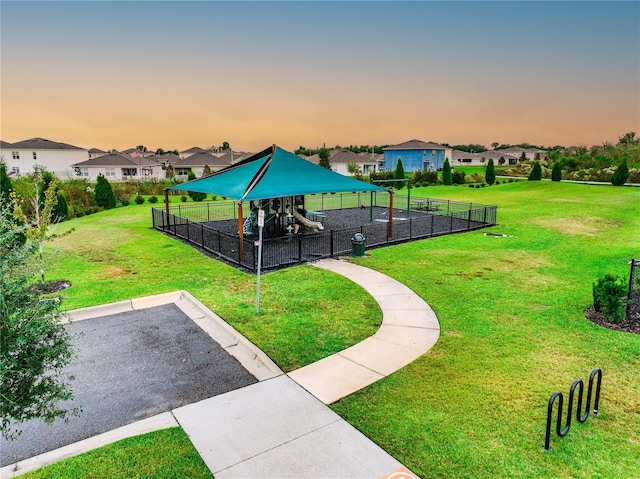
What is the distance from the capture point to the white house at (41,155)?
66500 mm

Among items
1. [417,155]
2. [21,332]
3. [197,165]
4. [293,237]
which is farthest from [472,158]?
[21,332]

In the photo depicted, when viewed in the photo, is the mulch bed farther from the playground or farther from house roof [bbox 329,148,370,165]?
house roof [bbox 329,148,370,165]

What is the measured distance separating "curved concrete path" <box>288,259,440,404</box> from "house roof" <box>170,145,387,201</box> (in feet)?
22.1

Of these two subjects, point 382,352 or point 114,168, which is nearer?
point 382,352

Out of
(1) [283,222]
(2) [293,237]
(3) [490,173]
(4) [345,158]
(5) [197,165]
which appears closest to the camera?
(2) [293,237]

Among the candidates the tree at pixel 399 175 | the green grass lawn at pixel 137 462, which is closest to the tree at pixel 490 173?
the tree at pixel 399 175

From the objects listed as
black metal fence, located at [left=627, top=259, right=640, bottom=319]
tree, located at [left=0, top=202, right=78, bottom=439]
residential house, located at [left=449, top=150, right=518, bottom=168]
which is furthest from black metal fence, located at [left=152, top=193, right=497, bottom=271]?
residential house, located at [left=449, top=150, right=518, bottom=168]

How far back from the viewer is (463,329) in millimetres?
8820

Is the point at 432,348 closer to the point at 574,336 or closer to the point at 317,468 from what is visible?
Answer: the point at 574,336

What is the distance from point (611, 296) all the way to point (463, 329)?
3.55 meters

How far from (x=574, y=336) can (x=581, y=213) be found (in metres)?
22.2

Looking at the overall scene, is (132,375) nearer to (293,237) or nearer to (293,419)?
(293,419)

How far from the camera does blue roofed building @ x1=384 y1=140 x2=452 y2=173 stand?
84688mm

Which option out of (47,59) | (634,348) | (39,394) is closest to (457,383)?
(634,348)
